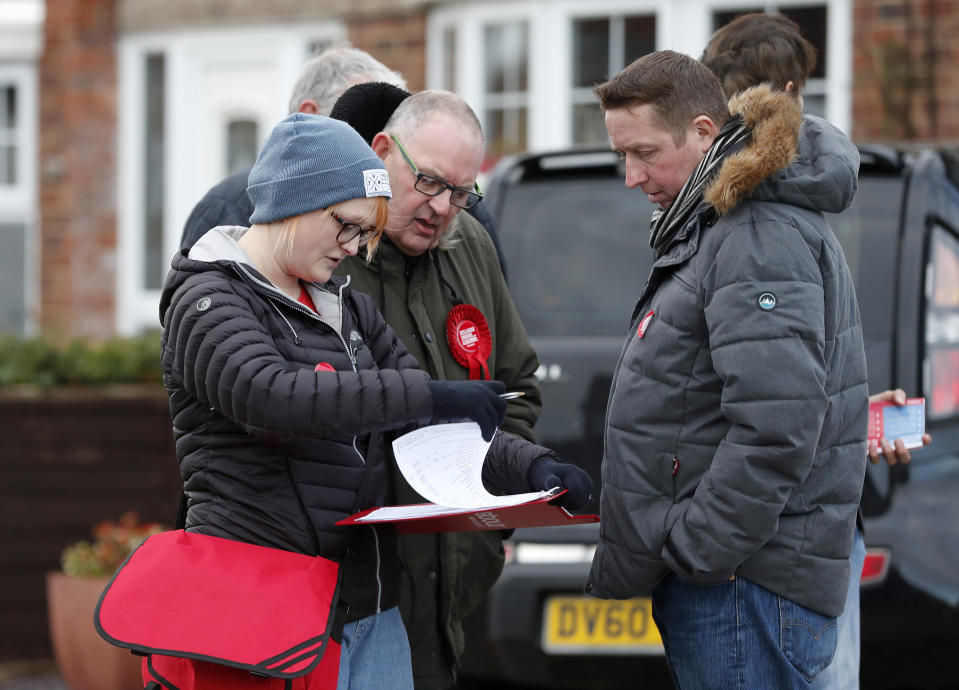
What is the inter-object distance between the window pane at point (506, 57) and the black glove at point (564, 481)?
21.7 feet

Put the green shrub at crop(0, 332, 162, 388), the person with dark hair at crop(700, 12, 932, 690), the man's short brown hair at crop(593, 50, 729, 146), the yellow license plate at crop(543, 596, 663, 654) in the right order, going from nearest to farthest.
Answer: the man's short brown hair at crop(593, 50, 729, 146), the person with dark hair at crop(700, 12, 932, 690), the yellow license plate at crop(543, 596, 663, 654), the green shrub at crop(0, 332, 162, 388)

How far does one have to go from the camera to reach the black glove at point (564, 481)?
2.40m

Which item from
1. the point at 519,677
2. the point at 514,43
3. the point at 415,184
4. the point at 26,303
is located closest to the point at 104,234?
the point at 26,303

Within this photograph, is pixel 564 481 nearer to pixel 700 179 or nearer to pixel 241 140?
pixel 700 179

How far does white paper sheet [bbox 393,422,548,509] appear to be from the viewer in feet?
7.57

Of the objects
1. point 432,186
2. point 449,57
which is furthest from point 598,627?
point 449,57

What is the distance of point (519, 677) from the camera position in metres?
3.97

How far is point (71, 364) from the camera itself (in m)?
6.39

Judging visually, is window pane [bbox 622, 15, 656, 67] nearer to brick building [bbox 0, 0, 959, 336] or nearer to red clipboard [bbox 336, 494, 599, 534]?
brick building [bbox 0, 0, 959, 336]

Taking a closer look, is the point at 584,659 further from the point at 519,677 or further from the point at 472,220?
the point at 472,220

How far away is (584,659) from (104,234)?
281 inches

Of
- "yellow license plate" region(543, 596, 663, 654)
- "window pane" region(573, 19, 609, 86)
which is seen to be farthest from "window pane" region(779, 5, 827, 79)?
"yellow license plate" region(543, 596, 663, 654)

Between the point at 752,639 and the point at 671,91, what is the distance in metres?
1.05

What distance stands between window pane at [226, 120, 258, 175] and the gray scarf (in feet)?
25.5
